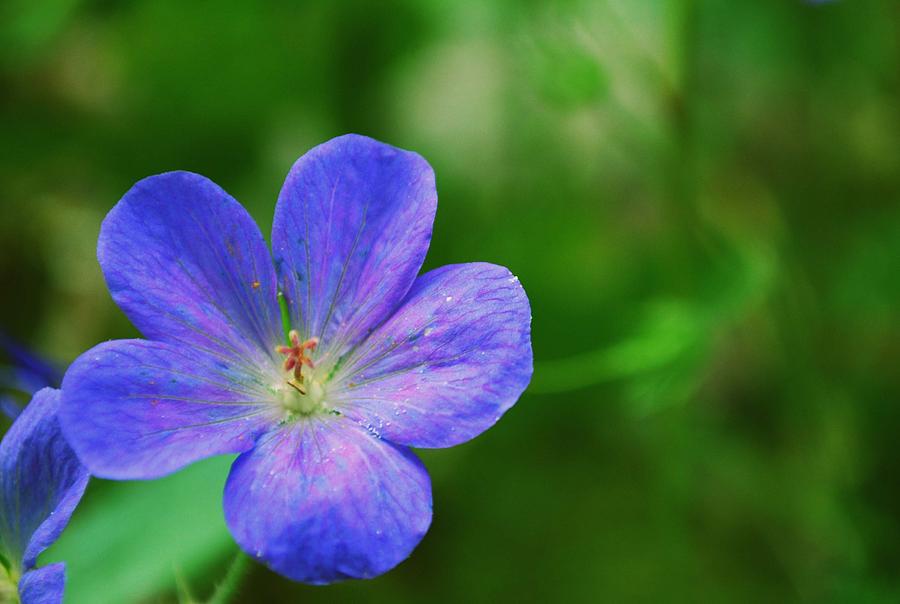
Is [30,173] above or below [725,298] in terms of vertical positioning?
above

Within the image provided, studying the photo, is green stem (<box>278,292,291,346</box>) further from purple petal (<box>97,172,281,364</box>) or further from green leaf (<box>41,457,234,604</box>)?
green leaf (<box>41,457,234,604</box>)

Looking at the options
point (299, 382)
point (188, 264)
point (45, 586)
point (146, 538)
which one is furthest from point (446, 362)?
point (146, 538)

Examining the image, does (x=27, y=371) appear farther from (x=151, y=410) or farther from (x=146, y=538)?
(x=151, y=410)

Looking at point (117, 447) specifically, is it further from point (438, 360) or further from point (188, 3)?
point (188, 3)

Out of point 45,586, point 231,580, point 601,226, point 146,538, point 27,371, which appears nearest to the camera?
point 45,586

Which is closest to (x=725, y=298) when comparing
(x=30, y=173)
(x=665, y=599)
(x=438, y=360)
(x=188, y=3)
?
(x=665, y=599)

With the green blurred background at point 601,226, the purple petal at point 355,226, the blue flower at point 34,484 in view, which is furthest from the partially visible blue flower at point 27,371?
the green blurred background at point 601,226
